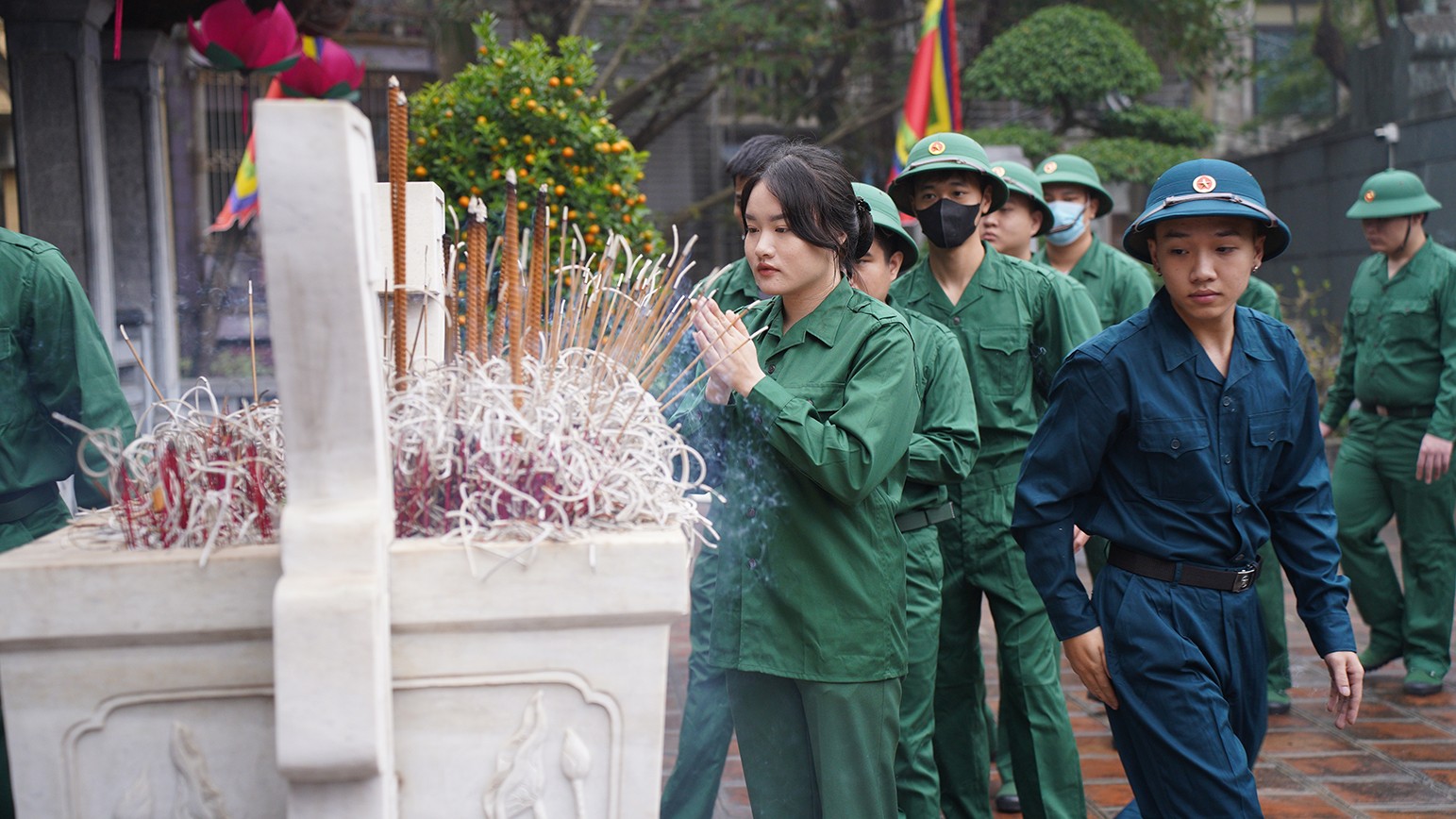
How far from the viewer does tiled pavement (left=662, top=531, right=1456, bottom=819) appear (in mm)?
4199

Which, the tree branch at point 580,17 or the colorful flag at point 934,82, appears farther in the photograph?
the tree branch at point 580,17

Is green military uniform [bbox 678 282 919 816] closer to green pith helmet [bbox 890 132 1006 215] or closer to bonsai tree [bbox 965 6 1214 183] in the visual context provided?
green pith helmet [bbox 890 132 1006 215]

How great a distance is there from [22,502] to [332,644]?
5.54 ft

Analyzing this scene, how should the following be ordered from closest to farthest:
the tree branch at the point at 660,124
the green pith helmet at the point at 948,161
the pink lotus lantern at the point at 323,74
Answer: the green pith helmet at the point at 948,161, the pink lotus lantern at the point at 323,74, the tree branch at the point at 660,124

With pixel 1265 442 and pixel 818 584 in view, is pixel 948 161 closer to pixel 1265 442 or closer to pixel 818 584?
pixel 1265 442

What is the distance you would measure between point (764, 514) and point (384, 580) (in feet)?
3.92

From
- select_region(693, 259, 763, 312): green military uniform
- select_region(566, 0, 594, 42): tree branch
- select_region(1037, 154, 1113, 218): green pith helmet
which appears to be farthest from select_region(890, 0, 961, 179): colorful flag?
select_region(693, 259, 763, 312): green military uniform

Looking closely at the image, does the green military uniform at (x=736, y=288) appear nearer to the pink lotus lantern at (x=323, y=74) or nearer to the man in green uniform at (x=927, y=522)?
the man in green uniform at (x=927, y=522)

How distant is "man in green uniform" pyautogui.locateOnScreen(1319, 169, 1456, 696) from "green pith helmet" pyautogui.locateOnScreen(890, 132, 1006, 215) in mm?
2494

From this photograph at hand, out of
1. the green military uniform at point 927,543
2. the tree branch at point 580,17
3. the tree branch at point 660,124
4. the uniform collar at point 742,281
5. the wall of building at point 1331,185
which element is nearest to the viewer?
the green military uniform at point 927,543

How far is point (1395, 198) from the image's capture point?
5875 millimetres

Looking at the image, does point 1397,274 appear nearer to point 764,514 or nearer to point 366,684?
point 764,514

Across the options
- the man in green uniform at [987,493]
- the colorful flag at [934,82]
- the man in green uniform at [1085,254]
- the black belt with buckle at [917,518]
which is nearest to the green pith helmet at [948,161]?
the man in green uniform at [987,493]

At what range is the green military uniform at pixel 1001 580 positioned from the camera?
381 cm
